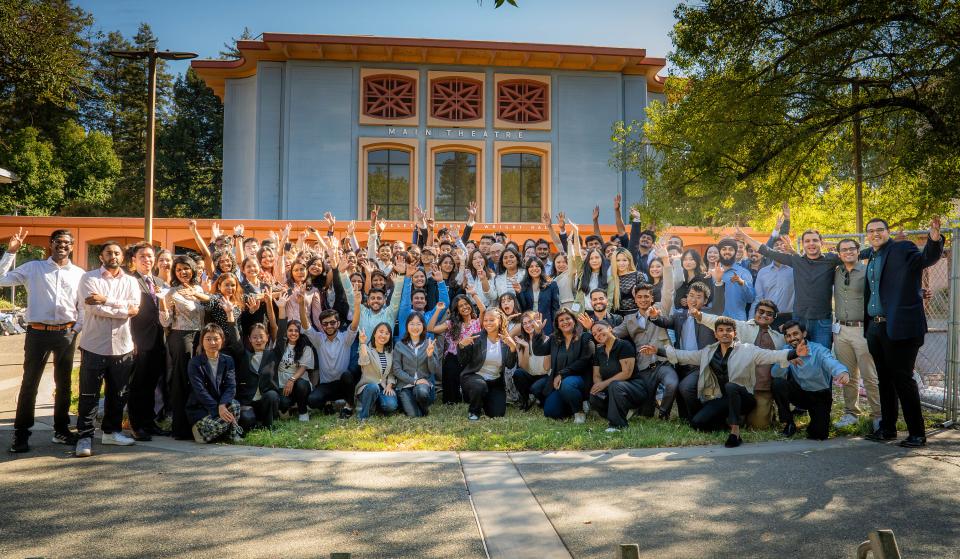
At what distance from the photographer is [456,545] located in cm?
419

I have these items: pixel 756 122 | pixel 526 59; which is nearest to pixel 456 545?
pixel 756 122

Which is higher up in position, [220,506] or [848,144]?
[848,144]

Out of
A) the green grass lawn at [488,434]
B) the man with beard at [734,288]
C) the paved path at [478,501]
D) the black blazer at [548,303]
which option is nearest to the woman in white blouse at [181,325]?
the paved path at [478,501]

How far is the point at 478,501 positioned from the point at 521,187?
2253 cm

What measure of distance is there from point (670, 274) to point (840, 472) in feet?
11.1

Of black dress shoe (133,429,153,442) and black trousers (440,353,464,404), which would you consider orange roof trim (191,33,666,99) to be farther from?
black dress shoe (133,429,153,442)

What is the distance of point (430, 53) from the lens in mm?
25344

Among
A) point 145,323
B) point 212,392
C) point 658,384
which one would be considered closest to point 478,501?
point 212,392

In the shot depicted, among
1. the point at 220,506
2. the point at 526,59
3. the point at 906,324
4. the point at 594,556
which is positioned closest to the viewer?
the point at 594,556

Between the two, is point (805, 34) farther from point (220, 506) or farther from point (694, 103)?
point (220, 506)

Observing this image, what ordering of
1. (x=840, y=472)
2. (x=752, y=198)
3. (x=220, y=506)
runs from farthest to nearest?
(x=752, y=198) → (x=840, y=472) → (x=220, y=506)

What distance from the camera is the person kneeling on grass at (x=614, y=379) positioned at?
24.1ft

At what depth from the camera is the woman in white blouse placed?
698cm

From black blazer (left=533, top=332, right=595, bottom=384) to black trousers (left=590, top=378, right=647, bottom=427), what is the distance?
344mm
